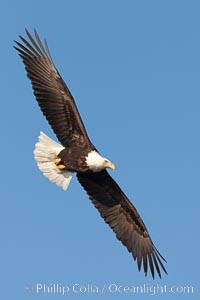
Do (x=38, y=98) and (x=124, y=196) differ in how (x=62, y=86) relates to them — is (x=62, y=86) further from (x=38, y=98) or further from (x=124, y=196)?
(x=124, y=196)

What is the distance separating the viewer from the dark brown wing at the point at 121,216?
559 inches

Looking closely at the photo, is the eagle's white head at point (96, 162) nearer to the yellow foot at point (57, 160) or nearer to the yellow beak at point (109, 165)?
the yellow beak at point (109, 165)

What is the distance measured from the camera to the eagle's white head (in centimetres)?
1336

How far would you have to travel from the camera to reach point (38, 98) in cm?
1353

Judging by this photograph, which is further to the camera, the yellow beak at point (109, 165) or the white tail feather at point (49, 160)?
the white tail feather at point (49, 160)

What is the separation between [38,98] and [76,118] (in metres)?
0.63

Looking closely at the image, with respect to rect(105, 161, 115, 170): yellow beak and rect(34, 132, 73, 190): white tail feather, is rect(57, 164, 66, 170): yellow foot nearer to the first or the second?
rect(34, 132, 73, 190): white tail feather

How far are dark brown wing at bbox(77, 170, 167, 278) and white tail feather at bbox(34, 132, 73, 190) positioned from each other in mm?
380

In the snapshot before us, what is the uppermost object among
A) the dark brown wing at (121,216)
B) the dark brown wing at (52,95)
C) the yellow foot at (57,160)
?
the dark brown wing at (52,95)

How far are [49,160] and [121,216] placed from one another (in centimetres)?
165

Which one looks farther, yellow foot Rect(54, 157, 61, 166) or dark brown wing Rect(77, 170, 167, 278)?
dark brown wing Rect(77, 170, 167, 278)

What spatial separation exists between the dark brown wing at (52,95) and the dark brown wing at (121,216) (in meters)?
0.81

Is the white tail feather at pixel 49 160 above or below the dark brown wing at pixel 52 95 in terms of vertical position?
below

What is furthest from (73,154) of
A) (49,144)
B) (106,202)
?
(106,202)
